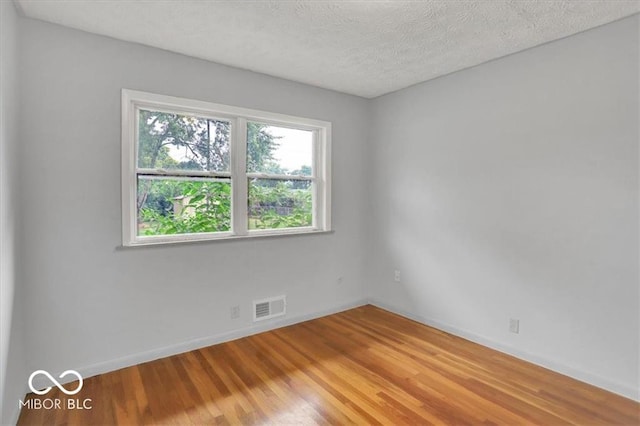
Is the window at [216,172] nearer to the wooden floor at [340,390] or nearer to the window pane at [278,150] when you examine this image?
the window pane at [278,150]

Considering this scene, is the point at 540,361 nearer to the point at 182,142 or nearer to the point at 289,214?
the point at 289,214

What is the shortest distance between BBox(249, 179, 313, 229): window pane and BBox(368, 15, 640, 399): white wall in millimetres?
1093

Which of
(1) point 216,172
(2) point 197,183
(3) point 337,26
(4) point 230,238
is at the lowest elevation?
(4) point 230,238

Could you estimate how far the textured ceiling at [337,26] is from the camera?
2.14m

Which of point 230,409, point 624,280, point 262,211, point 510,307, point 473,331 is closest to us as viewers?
point 230,409

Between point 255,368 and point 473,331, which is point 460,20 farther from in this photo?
point 255,368

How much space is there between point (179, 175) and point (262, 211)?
0.89 meters

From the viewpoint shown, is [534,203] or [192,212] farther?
[192,212]

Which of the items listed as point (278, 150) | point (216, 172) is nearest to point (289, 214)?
point (278, 150)

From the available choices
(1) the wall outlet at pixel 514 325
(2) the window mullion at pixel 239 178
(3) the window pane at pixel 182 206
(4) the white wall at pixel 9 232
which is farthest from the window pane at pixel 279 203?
(1) the wall outlet at pixel 514 325

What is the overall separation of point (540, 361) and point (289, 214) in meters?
2.60

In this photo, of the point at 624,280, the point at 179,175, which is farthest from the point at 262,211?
the point at 624,280

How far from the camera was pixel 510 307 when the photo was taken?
2926 mm

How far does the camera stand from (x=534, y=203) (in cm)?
277
